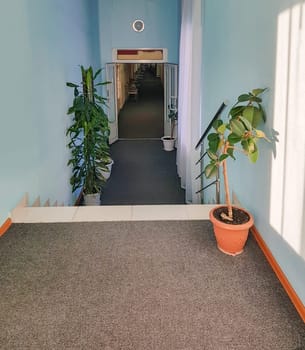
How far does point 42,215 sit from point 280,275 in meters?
1.99

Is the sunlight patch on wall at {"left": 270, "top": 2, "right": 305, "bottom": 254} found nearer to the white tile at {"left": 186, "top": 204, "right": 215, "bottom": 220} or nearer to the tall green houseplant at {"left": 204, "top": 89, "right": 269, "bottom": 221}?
the tall green houseplant at {"left": 204, "top": 89, "right": 269, "bottom": 221}

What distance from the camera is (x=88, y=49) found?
7.68 m

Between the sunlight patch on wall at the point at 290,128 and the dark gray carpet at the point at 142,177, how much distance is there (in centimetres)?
419

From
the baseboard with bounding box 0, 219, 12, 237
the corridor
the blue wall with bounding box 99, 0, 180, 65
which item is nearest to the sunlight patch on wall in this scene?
the baseboard with bounding box 0, 219, 12, 237

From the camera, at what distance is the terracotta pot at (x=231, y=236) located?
2543 mm

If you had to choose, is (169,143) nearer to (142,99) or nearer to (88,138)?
(88,138)

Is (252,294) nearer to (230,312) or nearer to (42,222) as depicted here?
(230,312)

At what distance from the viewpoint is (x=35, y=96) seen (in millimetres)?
3902

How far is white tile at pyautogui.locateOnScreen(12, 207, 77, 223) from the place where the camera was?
323 centimetres

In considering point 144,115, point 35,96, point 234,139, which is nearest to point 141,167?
point 35,96

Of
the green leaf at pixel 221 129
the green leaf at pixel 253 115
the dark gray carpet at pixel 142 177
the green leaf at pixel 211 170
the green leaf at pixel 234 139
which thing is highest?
the green leaf at pixel 253 115

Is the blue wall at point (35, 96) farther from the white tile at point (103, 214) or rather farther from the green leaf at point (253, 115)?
the green leaf at point (253, 115)

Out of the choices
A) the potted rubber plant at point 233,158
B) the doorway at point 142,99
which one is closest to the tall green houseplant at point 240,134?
the potted rubber plant at point 233,158

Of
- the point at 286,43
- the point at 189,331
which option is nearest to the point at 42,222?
the point at 189,331
